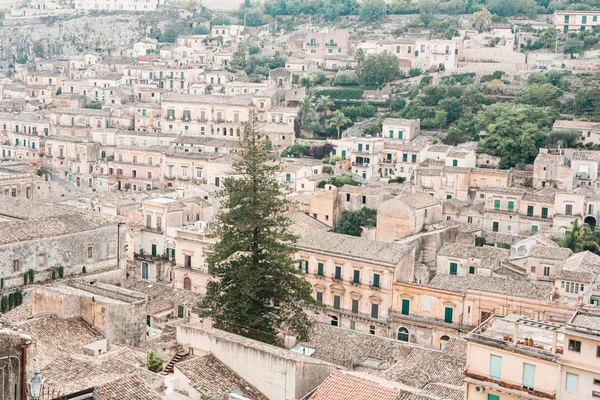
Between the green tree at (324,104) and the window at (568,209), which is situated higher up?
the green tree at (324,104)

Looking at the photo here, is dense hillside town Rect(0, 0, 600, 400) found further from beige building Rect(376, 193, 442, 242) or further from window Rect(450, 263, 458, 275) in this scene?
window Rect(450, 263, 458, 275)

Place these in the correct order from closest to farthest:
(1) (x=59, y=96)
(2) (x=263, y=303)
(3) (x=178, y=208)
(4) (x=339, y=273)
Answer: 1. (2) (x=263, y=303)
2. (4) (x=339, y=273)
3. (3) (x=178, y=208)
4. (1) (x=59, y=96)

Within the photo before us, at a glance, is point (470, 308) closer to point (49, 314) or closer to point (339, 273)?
point (339, 273)

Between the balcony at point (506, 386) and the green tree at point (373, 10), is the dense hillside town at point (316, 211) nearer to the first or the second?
the balcony at point (506, 386)

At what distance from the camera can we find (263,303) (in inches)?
1080

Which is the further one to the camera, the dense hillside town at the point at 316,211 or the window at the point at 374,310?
the window at the point at 374,310

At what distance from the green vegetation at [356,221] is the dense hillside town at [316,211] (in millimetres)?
132

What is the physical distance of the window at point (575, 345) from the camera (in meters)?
19.1

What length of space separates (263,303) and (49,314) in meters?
6.96

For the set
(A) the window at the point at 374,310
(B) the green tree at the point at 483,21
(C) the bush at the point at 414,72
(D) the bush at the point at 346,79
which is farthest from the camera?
(B) the green tree at the point at 483,21

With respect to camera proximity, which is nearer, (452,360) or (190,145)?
(452,360)

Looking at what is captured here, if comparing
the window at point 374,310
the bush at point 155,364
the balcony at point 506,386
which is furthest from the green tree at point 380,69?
the balcony at point 506,386

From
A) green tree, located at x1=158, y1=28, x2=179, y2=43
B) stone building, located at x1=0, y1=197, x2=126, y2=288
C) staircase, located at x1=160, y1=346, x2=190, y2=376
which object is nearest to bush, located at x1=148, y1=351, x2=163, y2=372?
staircase, located at x1=160, y1=346, x2=190, y2=376

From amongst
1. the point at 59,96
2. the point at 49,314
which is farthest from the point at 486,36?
the point at 49,314
